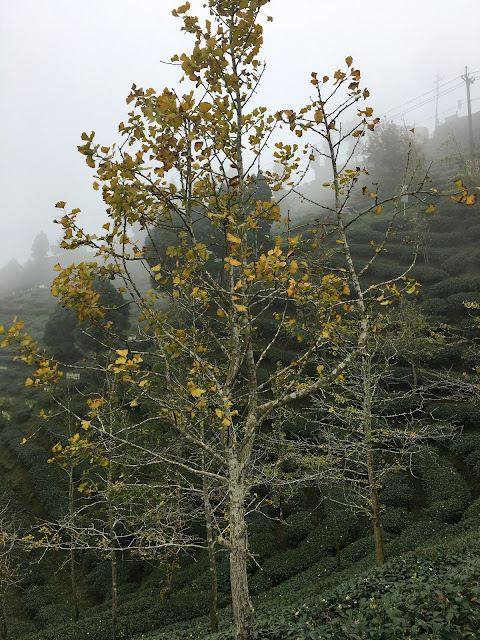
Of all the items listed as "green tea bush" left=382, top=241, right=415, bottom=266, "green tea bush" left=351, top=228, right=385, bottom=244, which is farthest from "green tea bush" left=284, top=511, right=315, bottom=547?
"green tea bush" left=351, top=228, right=385, bottom=244

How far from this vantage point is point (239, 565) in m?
4.30

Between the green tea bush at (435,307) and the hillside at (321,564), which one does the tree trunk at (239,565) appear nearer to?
the hillside at (321,564)

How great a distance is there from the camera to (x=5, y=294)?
253 feet

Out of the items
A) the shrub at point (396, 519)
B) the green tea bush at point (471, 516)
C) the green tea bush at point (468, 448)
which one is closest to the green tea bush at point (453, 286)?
the green tea bush at point (468, 448)

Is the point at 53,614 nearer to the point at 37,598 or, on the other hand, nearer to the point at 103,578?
the point at 37,598

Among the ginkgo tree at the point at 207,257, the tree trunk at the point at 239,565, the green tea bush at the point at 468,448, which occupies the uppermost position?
the ginkgo tree at the point at 207,257

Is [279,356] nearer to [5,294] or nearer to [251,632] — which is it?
[251,632]

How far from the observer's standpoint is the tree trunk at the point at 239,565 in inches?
165

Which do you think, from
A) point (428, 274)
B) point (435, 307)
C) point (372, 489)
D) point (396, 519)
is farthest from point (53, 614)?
point (428, 274)

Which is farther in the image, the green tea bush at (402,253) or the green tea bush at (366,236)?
the green tea bush at (366,236)

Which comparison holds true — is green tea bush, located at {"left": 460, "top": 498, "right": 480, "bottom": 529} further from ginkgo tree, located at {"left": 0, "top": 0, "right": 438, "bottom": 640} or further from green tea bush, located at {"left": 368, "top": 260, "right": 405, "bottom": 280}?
green tea bush, located at {"left": 368, "top": 260, "right": 405, "bottom": 280}

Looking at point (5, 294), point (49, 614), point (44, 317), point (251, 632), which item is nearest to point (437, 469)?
point (251, 632)

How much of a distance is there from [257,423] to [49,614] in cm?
→ 1682

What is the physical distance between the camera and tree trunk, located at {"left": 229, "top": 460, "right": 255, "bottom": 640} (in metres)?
4.19
